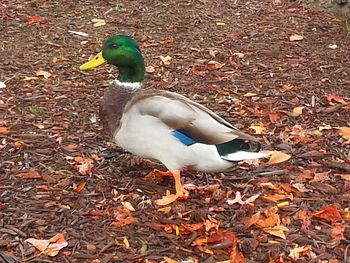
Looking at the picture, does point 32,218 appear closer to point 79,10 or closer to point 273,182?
point 273,182

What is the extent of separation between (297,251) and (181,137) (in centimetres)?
85

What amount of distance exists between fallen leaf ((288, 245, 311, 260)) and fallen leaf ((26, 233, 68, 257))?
42.7 inches

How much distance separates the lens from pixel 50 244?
322 centimetres

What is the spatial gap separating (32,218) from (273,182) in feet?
4.58

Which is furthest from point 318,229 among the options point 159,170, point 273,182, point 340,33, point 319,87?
point 340,33

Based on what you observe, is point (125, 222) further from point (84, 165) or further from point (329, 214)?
point (329, 214)

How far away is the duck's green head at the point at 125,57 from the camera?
3.98 metres

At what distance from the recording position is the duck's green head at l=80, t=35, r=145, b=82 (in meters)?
3.98

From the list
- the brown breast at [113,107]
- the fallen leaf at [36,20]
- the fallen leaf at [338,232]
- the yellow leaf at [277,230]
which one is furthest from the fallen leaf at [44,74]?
the fallen leaf at [338,232]

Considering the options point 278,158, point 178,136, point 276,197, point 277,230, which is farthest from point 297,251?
point 278,158

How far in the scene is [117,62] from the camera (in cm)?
404

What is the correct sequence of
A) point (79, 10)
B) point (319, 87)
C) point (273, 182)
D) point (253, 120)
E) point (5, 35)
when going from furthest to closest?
point (79, 10)
point (5, 35)
point (319, 87)
point (253, 120)
point (273, 182)

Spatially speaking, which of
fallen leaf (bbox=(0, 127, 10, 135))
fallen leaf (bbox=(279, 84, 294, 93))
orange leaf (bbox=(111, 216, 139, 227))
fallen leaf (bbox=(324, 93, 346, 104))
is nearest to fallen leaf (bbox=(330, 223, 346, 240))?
orange leaf (bbox=(111, 216, 139, 227))

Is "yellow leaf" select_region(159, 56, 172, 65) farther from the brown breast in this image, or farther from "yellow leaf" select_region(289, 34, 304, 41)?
the brown breast
